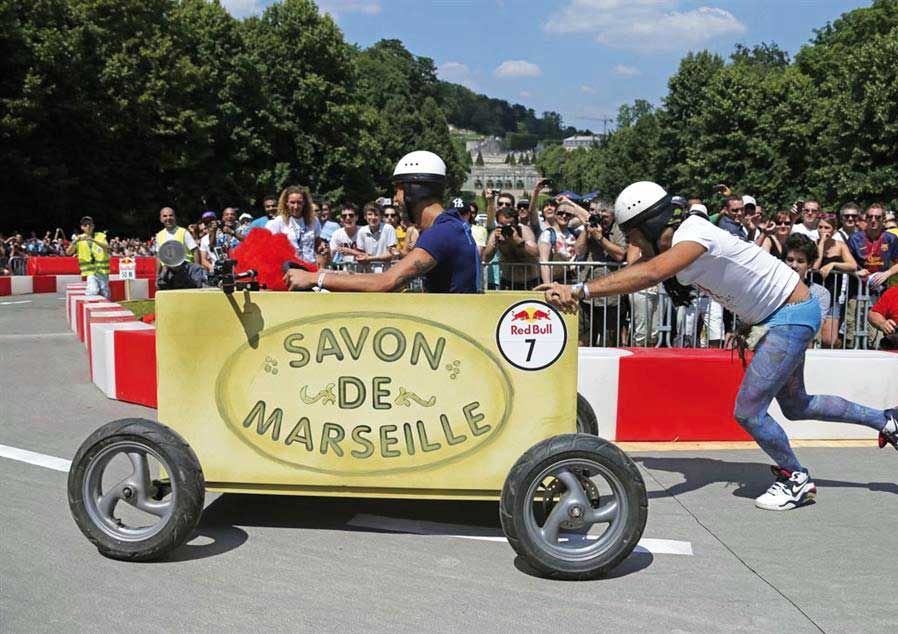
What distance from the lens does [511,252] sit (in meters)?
10.2

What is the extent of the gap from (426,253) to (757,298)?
6.62ft

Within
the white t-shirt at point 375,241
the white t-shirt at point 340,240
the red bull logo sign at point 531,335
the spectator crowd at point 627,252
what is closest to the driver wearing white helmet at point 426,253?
the red bull logo sign at point 531,335

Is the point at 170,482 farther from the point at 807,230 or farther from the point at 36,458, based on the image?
the point at 807,230

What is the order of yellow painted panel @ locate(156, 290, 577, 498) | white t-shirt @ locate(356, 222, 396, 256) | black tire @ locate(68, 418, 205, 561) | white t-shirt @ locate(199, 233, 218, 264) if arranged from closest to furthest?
black tire @ locate(68, 418, 205, 561) → yellow painted panel @ locate(156, 290, 577, 498) → white t-shirt @ locate(356, 222, 396, 256) → white t-shirt @ locate(199, 233, 218, 264)

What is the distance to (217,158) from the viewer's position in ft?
174

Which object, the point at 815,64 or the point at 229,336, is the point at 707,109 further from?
the point at 229,336

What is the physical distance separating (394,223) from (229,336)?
33.3 ft

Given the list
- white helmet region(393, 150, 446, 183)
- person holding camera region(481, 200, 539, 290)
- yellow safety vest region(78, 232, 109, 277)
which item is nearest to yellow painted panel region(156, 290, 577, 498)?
white helmet region(393, 150, 446, 183)

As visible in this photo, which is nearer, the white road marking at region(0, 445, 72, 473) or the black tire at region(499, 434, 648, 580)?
the black tire at region(499, 434, 648, 580)

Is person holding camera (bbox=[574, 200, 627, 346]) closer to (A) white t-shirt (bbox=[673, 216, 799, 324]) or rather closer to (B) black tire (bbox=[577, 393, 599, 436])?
(B) black tire (bbox=[577, 393, 599, 436])

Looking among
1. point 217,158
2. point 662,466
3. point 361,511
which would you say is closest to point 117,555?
point 361,511

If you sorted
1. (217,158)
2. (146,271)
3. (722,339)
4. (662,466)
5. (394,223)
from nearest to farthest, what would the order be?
(662,466), (722,339), (394,223), (146,271), (217,158)

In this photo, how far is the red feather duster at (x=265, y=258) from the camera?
502 centimetres

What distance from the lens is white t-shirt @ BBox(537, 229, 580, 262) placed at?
10.8 meters
